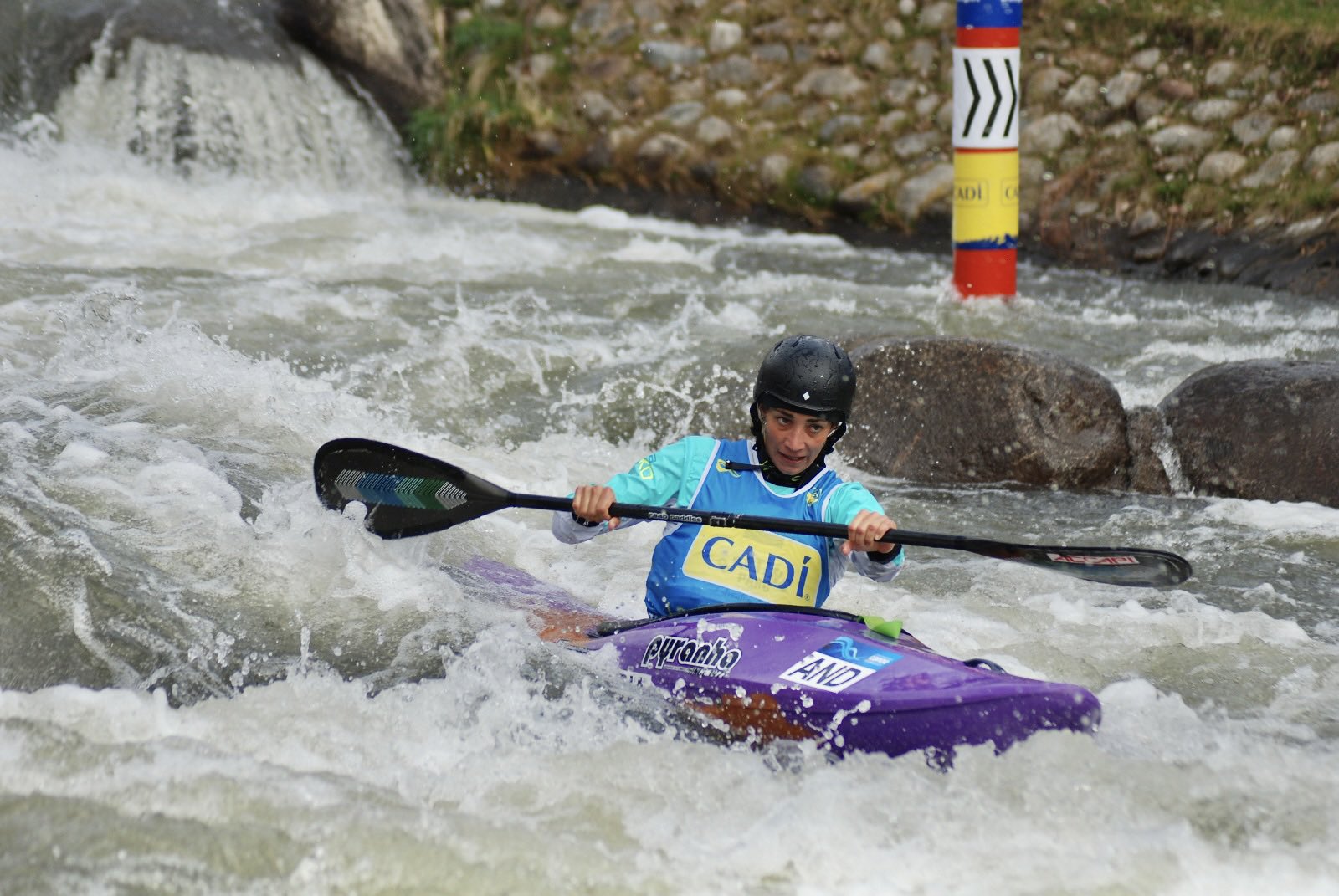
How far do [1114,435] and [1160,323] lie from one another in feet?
7.58

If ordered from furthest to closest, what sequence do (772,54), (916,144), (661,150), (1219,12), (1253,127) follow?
(772,54)
(661,150)
(916,144)
(1219,12)
(1253,127)

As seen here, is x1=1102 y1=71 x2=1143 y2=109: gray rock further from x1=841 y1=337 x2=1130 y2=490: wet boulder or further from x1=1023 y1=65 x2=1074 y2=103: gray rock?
x1=841 y1=337 x2=1130 y2=490: wet boulder

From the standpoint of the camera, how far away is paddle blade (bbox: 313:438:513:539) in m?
4.32

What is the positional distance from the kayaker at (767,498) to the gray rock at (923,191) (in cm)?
639

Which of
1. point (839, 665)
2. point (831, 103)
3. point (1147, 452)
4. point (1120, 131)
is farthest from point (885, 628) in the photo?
point (831, 103)

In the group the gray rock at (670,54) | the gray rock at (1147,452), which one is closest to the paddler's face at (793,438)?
the gray rock at (1147,452)

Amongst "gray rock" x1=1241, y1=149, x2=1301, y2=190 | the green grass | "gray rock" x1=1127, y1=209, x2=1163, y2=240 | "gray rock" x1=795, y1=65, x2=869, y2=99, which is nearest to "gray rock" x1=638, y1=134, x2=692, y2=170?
"gray rock" x1=795, y1=65, x2=869, y2=99

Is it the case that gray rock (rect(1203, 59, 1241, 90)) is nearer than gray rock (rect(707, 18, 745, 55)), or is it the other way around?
gray rock (rect(1203, 59, 1241, 90))

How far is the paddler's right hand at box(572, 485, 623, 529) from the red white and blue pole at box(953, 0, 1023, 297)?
4.15m

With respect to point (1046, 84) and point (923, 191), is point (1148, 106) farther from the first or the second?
point (923, 191)

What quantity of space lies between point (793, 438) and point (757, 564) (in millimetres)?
355

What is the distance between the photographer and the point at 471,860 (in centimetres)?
288

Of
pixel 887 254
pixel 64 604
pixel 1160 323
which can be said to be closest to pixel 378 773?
pixel 64 604

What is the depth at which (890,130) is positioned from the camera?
34.2ft
